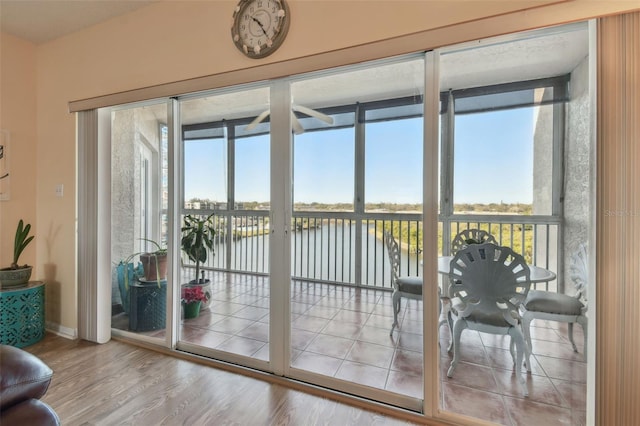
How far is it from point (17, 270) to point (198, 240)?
147 centimetres

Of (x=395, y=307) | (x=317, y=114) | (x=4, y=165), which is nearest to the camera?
(x=395, y=307)

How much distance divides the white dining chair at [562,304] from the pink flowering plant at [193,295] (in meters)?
2.77

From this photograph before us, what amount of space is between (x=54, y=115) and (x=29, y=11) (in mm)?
837

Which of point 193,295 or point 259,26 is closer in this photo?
point 259,26

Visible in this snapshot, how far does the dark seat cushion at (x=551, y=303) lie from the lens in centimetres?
183

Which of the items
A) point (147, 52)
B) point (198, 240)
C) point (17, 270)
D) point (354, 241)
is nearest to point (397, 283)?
point (354, 241)

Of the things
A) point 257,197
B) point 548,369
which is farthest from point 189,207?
point 548,369

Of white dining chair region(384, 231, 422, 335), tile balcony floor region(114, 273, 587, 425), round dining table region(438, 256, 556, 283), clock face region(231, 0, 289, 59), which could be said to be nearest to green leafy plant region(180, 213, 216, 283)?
tile balcony floor region(114, 273, 587, 425)

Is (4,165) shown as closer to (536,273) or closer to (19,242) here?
(19,242)

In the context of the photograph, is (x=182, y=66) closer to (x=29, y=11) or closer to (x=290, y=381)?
(x=29, y=11)

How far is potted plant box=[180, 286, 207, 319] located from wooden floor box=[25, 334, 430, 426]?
1.89ft

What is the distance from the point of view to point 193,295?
290cm

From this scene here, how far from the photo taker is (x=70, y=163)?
2.67 metres

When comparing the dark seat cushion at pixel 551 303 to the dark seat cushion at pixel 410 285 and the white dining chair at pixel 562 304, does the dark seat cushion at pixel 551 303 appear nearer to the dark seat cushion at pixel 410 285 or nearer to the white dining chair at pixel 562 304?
the white dining chair at pixel 562 304
